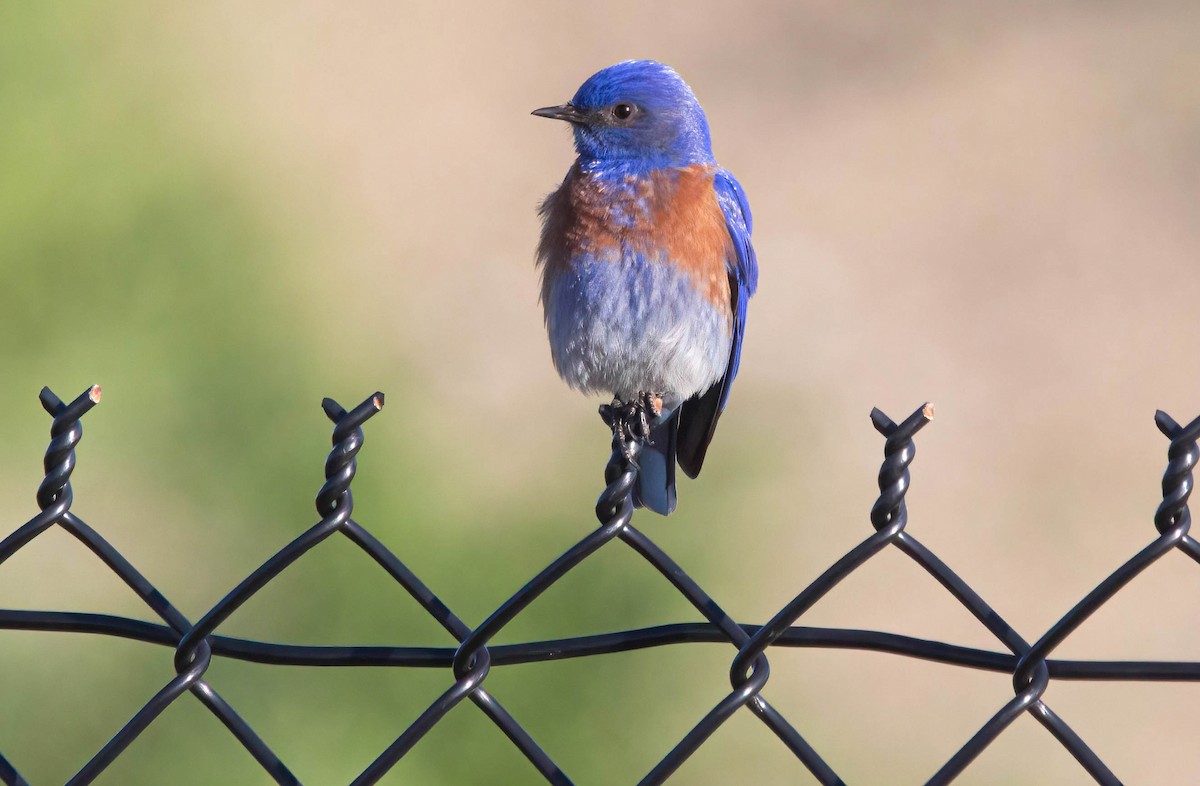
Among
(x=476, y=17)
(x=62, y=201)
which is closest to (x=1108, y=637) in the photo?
(x=62, y=201)

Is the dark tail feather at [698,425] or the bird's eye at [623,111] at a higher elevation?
the bird's eye at [623,111]

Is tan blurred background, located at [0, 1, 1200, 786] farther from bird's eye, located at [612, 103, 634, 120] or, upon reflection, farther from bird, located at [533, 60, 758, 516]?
bird's eye, located at [612, 103, 634, 120]

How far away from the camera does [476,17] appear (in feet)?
30.2

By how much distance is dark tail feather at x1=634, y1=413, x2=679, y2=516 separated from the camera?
3.18 m

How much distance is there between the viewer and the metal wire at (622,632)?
5.17ft

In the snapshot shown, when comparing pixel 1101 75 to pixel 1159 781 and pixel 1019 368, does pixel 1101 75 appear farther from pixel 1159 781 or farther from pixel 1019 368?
pixel 1159 781

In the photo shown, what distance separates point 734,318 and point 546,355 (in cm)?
329

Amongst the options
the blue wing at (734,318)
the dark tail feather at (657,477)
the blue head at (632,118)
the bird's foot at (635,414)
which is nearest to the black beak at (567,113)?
the blue head at (632,118)

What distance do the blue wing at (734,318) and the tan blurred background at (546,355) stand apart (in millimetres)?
969

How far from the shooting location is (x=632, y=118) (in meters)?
3.25

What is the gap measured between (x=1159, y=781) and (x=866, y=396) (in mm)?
2195

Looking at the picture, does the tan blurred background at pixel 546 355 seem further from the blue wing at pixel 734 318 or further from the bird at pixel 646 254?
the bird at pixel 646 254

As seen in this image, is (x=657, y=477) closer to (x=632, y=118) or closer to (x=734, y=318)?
(x=734, y=318)

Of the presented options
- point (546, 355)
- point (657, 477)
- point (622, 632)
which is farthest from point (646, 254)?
point (546, 355)
